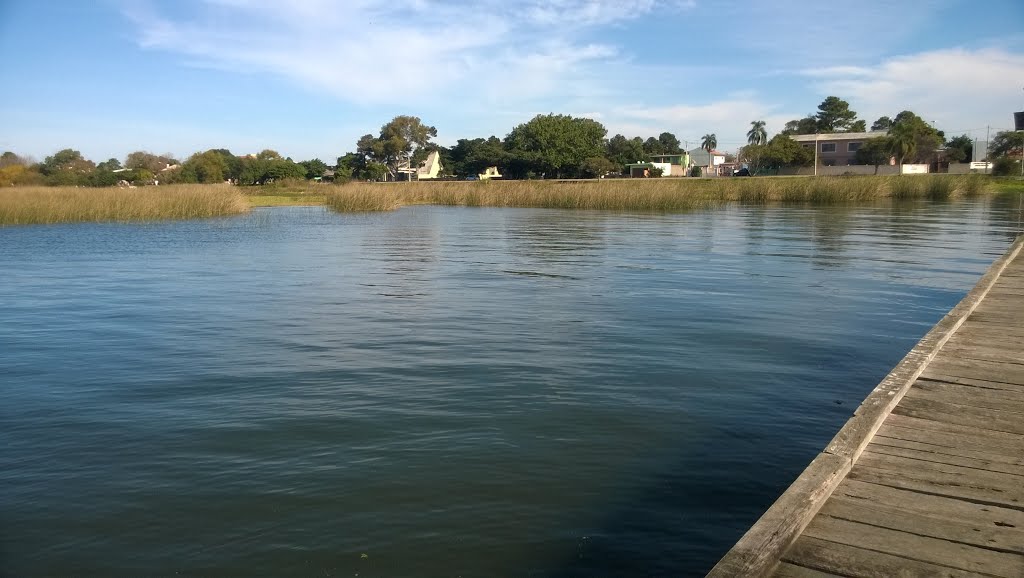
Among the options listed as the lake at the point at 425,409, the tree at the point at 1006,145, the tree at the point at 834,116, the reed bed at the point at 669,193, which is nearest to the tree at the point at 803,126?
the tree at the point at 834,116

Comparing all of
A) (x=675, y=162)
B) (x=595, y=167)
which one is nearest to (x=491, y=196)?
Result: (x=595, y=167)

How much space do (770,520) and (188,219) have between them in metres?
31.6

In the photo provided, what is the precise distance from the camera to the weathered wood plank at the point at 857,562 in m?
2.74

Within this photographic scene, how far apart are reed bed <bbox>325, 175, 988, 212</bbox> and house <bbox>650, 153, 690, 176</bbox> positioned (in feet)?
172

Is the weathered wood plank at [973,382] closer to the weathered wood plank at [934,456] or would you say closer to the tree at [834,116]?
the weathered wood plank at [934,456]

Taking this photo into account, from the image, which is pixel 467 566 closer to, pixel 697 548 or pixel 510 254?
pixel 697 548

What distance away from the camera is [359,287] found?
43.2 ft

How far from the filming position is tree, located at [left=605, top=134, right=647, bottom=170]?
306 ft

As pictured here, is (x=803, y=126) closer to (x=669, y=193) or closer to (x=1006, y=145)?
(x=1006, y=145)

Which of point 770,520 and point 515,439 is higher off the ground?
point 770,520

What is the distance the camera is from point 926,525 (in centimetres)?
312

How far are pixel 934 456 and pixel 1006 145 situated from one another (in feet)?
279

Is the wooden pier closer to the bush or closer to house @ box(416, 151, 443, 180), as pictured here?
the bush

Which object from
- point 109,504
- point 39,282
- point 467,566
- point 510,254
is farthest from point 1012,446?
point 39,282
